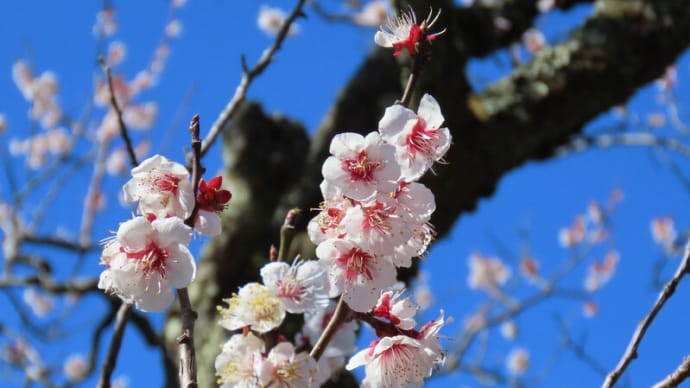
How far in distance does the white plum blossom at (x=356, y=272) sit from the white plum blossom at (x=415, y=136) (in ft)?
0.42

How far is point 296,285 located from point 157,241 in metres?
0.27

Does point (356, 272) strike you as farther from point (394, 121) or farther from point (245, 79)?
point (245, 79)

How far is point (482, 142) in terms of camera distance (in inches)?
103

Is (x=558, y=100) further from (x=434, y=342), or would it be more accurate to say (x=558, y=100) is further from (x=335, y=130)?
(x=434, y=342)

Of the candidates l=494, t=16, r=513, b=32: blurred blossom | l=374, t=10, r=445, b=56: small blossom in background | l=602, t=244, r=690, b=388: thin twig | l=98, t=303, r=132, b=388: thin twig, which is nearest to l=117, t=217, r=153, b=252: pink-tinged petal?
l=98, t=303, r=132, b=388: thin twig

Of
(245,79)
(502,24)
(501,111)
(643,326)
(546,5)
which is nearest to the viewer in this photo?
(643,326)

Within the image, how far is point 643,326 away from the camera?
920 millimetres

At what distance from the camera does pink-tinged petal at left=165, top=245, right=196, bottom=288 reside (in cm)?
99

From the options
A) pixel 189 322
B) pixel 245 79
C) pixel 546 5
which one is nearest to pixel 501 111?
pixel 546 5

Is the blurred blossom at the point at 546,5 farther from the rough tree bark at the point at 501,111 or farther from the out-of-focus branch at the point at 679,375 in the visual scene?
the out-of-focus branch at the point at 679,375

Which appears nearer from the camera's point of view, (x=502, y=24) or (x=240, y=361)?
(x=240, y=361)

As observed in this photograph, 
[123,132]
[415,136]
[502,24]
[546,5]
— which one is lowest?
[415,136]

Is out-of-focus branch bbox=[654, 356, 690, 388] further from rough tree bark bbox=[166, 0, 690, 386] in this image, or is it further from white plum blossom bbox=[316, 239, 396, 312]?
rough tree bark bbox=[166, 0, 690, 386]

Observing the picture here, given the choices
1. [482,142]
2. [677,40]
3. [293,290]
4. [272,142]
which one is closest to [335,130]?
[272,142]
